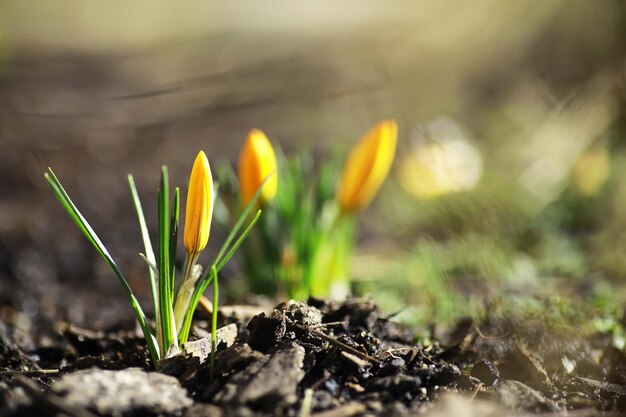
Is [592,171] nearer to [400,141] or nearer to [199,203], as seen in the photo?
[400,141]

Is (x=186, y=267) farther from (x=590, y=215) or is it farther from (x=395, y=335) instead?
(x=590, y=215)

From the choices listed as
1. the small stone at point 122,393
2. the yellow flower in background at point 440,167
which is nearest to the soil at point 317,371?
the small stone at point 122,393

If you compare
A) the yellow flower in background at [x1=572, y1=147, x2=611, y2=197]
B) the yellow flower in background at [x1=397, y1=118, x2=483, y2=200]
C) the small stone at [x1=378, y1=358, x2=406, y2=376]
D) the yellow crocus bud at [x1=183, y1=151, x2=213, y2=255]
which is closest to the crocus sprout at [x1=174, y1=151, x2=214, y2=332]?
the yellow crocus bud at [x1=183, y1=151, x2=213, y2=255]

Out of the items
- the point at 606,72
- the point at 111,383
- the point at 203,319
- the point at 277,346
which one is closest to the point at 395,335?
the point at 277,346

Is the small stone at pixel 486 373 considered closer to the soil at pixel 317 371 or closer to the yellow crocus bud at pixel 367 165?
the soil at pixel 317 371

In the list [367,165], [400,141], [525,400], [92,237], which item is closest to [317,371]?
[525,400]

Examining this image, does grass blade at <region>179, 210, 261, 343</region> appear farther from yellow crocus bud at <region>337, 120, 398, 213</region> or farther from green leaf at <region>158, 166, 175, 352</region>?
yellow crocus bud at <region>337, 120, 398, 213</region>
